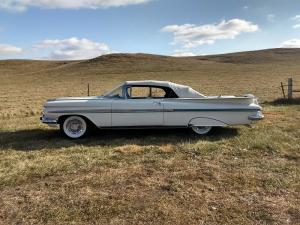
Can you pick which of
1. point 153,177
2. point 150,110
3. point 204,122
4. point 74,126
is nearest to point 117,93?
point 150,110

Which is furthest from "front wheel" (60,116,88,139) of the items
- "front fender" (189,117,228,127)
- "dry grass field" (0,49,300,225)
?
"front fender" (189,117,228,127)

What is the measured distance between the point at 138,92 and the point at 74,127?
1572mm

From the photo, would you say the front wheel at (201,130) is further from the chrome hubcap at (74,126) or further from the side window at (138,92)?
the chrome hubcap at (74,126)

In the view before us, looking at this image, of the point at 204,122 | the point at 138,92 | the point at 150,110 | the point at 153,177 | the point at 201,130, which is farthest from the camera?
the point at 138,92

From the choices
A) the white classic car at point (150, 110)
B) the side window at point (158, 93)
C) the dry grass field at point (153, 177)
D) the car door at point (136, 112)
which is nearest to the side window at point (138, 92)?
the white classic car at point (150, 110)

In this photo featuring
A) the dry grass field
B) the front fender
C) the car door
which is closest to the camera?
the dry grass field

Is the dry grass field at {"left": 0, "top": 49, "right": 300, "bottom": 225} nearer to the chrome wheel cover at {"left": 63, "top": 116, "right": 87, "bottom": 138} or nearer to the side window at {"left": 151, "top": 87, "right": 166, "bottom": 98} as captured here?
the chrome wheel cover at {"left": 63, "top": 116, "right": 87, "bottom": 138}

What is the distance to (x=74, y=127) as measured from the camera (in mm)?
8594

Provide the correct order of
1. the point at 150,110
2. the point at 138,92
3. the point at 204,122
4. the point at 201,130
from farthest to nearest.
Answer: the point at 138,92
the point at 201,130
the point at 204,122
the point at 150,110

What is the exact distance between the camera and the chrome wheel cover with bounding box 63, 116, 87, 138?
854 centimetres

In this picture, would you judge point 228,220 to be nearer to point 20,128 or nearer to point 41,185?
point 41,185

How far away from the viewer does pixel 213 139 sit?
8.20 meters

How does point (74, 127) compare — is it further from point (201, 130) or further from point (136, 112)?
point (201, 130)

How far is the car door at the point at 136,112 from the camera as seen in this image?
27.3 ft
